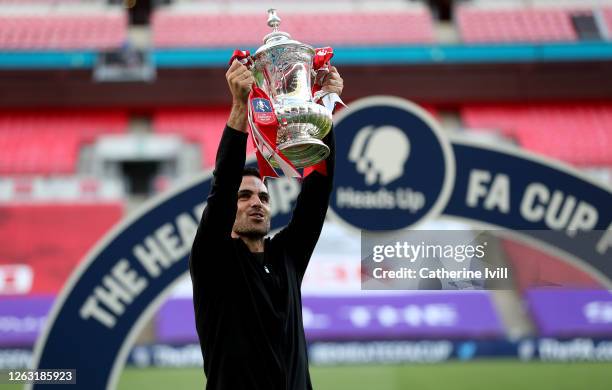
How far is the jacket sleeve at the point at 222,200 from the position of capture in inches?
79.0

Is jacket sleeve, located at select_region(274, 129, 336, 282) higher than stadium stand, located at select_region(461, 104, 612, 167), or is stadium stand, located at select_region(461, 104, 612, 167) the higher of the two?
stadium stand, located at select_region(461, 104, 612, 167)

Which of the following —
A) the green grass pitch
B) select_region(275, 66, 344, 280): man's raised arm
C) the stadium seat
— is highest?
the stadium seat

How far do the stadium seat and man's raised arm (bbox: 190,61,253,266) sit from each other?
1165 centimetres

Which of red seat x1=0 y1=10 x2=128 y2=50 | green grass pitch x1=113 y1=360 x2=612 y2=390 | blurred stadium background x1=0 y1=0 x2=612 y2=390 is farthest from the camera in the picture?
red seat x1=0 y1=10 x2=128 y2=50

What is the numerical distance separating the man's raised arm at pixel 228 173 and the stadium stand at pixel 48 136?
32.4 feet

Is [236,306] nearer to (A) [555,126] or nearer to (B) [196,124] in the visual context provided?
(B) [196,124]

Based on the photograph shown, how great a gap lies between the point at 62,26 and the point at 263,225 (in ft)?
40.9

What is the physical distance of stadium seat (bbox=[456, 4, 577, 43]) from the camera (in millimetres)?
13391

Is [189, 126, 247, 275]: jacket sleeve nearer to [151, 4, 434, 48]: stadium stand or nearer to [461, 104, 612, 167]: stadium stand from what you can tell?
[461, 104, 612, 167]: stadium stand

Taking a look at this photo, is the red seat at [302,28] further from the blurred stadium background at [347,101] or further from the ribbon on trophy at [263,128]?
the ribbon on trophy at [263,128]

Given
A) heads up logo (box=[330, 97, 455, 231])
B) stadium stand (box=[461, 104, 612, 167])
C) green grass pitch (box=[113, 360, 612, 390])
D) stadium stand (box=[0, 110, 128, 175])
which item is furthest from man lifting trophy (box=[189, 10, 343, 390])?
stadium stand (box=[461, 104, 612, 167])

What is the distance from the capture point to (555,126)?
40.8ft

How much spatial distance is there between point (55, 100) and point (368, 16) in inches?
219

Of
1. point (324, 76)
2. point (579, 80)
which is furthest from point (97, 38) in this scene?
point (324, 76)
